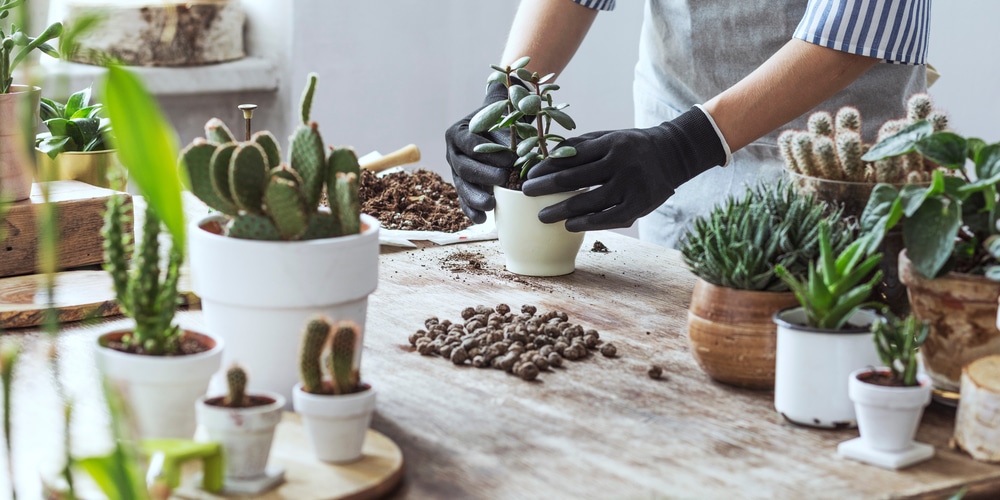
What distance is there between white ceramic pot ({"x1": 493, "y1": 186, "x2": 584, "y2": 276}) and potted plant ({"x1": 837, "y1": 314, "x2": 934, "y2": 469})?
70 cm

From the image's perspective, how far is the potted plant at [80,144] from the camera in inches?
64.5

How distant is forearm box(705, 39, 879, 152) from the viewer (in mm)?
1674

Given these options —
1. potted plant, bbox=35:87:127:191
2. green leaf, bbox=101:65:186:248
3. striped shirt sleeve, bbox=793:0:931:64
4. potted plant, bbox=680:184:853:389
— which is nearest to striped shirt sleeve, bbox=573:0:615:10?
striped shirt sleeve, bbox=793:0:931:64

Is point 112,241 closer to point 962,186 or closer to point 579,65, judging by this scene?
point 962,186

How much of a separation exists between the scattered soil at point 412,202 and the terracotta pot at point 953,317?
0.95 metres

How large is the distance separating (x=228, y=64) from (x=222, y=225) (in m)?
2.71

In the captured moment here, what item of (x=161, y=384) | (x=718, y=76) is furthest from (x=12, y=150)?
(x=718, y=76)

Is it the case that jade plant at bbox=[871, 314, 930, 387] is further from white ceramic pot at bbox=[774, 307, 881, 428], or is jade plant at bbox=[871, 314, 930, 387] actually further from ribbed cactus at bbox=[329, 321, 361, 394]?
ribbed cactus at bbox=[329, 321, 361, 394]

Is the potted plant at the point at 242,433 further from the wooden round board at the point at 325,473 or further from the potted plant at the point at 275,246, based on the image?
the potted plant at the point at 275,246

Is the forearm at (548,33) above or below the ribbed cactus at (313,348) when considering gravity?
above

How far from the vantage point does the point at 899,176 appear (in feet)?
3.66

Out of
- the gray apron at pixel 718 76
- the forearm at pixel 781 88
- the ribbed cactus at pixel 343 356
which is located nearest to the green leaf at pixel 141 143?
the ribbed cactus at pixel 343 356

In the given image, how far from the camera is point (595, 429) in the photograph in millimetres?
949

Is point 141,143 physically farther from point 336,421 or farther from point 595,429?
point 595,429
